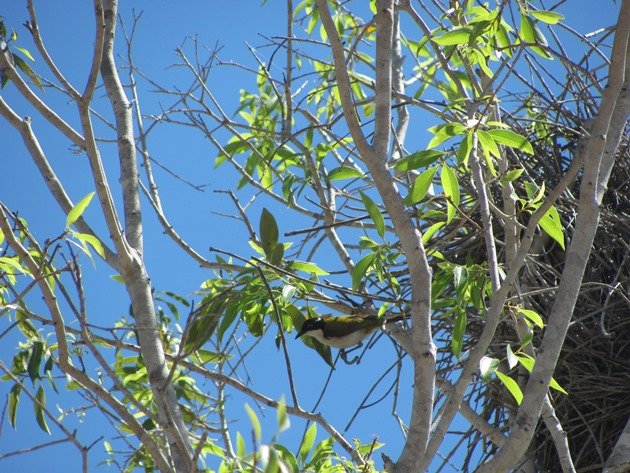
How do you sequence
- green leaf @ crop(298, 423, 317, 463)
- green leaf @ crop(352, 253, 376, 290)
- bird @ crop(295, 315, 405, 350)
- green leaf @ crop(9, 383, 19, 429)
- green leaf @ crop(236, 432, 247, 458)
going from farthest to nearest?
bird @ crop(295, 315, 405, 350) < green leaf @ crop(9, 383, 19, 429) < green leaf @ crop(298, 423, 317, 463) < green leaf @ crop(352, 253, 376, 290) < green leaf @ crop(236, 432, 247, 458)

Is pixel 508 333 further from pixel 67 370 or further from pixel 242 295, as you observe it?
pixel 67 370

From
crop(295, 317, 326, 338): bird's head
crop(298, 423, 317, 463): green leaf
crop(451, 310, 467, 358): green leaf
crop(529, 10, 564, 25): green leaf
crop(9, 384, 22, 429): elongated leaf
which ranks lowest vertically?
crop(451, 310, 467, 358): green leaf

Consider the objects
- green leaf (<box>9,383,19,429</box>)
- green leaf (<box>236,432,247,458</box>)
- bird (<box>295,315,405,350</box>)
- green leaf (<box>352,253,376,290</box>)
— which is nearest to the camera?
green leaf (<box>236,432,247,458</box>)

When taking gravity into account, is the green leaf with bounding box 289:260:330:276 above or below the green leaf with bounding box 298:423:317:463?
above

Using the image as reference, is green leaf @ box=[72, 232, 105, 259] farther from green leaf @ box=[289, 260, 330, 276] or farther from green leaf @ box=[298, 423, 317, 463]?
green leaf @ box=[298, 423, 317, 463]

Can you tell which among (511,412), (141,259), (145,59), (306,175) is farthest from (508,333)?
(145,59)

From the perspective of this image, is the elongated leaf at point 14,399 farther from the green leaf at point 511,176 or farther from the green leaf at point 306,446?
the green leaf at point 511,176

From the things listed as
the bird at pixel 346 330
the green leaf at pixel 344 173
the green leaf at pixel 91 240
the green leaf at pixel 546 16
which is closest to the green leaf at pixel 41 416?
the green leaf at pixel 91 240

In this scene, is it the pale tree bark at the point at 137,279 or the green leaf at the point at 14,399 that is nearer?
the pale tree bark at the point at 137,279

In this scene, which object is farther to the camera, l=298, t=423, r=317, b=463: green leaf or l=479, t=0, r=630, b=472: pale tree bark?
l=298, t=423, r=317, b=463: green leaf

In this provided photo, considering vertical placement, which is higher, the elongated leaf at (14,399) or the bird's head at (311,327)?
the elongated leaf at (14,399)

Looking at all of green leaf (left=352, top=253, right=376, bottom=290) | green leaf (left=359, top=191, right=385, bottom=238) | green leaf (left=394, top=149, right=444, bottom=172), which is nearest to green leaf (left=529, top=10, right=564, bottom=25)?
green leaf (left=394, top=149, right=444, bottom=172)

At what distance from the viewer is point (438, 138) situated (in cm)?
182

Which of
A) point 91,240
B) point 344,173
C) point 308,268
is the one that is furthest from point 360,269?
point 91,240
